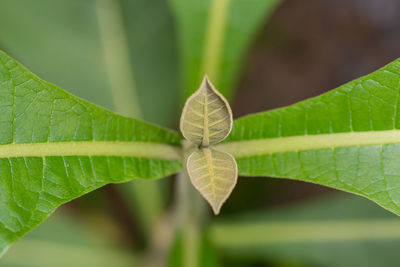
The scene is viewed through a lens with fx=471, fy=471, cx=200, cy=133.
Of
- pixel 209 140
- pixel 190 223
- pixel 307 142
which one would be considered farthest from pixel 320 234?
pixel 209 140

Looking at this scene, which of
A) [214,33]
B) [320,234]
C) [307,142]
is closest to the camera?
[307,142]

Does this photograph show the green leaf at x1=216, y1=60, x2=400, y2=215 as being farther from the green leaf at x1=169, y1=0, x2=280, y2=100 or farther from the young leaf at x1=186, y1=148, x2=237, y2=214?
the green leaf at x1=169, y1=0, x2=280, y2=100

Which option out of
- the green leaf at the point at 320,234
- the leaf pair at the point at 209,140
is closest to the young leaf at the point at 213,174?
the leaf pair at the point at 209,140

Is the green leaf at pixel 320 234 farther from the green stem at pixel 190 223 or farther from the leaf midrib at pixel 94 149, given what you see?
the leaf midrib at pixel 94 149

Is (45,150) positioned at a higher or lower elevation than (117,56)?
lower

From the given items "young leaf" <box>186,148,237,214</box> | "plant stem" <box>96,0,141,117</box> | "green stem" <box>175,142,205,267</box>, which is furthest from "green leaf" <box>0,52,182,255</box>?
"plant stem" <box>96,0,141,117</box>

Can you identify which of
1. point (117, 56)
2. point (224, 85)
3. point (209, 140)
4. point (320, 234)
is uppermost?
point (117, 56)

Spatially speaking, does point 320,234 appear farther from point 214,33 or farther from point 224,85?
point 214,33

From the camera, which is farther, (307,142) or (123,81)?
(123,81)
